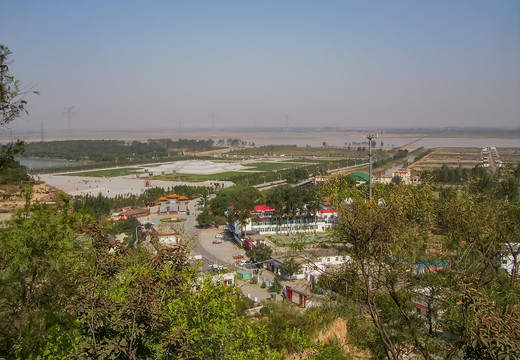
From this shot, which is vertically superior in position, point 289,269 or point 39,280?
point 39,280

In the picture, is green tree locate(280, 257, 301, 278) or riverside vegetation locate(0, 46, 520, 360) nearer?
riverside vegetation locate(0, 46, 520, 360)

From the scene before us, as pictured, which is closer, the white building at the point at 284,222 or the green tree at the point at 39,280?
the green tree at the point at 39,280

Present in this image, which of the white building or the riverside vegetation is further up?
the riverside vegetation

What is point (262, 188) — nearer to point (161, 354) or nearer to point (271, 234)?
point (271, 234)

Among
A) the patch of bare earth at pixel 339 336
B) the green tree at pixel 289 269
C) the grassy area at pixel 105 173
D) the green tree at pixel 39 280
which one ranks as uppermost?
the green tree at pixel 39 280

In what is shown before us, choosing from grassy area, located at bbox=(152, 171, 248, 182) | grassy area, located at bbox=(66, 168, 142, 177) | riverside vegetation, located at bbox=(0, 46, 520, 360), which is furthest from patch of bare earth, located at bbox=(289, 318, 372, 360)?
grassy area, located at bbox=(66, 168, 142, 177)

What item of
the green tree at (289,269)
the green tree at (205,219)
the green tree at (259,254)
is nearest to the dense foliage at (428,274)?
the green tree at (289,269)

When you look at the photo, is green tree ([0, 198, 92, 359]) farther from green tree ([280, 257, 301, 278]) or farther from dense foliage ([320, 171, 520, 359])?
green tree ([280, 257, 301, 278])

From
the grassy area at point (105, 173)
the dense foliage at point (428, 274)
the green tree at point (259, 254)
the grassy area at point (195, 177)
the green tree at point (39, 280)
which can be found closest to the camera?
the dense foliage at point (428, 274)

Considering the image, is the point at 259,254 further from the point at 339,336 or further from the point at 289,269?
the point at 339,336

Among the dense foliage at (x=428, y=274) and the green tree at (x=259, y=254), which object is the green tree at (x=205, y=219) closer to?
the green tree at (x=259, y=254)

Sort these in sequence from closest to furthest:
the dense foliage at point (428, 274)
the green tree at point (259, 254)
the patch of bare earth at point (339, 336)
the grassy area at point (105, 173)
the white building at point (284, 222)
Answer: the dense foliage at point (428, 274) → the patch of bare earth at point (339, 336) → the green tree at point (259, 254) → the white building at point (284, 222) → the grassy area at point (105, 173)

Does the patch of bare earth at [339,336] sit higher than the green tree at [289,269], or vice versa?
the patch of bare earth at [339,336]

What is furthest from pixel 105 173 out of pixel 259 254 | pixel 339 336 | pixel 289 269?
pixel 339 336
